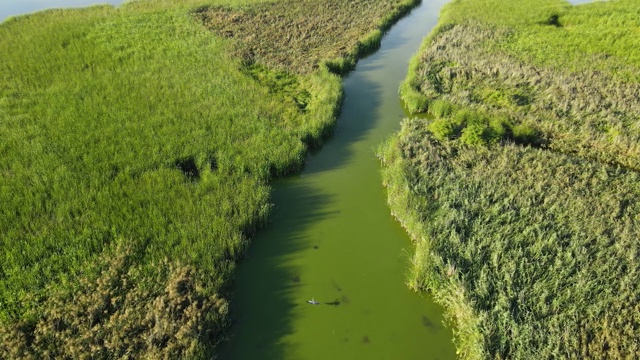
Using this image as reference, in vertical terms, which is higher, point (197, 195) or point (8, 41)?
point (8, 41)

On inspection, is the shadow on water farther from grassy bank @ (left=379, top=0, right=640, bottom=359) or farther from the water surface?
→ the water surface

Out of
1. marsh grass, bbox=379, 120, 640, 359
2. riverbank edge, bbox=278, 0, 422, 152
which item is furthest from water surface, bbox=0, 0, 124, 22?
marsh grass, bbox=379, 120, 640, 359

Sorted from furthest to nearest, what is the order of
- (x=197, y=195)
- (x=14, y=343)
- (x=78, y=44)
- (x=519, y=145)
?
(x=78, y=44), (x=519, y=145), (x=197, y=195), (x=14, y=343)

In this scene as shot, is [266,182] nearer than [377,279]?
No

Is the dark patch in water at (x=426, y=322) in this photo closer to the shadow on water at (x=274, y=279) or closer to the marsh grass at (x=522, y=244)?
the marsh grass at (x=522, y=244)

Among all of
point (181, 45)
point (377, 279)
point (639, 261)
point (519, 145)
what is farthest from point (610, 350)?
point (181, 45)

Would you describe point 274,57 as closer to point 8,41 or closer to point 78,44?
point 78,44

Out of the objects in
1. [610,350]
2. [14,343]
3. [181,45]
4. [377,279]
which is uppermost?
[181,45]

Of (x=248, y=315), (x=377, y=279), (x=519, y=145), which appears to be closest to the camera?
(x=248, y=315)
